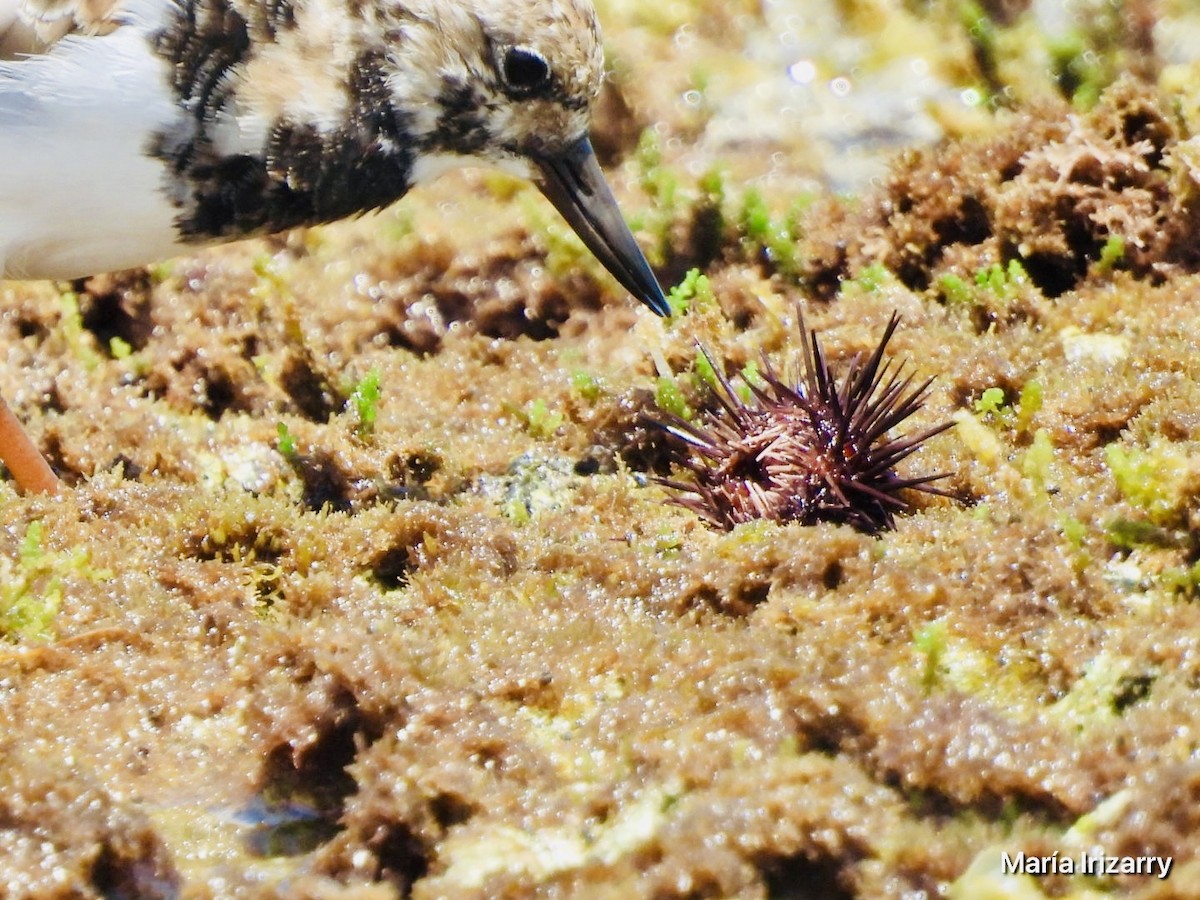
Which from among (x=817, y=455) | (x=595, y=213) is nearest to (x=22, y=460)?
(x=595, y=213)

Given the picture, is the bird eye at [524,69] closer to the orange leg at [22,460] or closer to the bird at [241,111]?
the bird at [241,111]

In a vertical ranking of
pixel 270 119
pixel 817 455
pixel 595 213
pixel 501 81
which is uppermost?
pixel 501 81

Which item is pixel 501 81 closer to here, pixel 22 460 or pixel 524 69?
pixel 524 69

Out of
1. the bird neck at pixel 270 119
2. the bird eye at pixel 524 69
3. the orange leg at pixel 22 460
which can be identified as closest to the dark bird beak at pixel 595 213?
the bird eye at pixel 524 69

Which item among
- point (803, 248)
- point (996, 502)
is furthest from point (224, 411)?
point (996, 502)

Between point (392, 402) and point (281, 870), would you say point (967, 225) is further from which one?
point (281, 870)

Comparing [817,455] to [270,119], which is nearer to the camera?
[817,455]

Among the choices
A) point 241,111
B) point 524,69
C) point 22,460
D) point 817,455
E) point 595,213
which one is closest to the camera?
point 817,455
